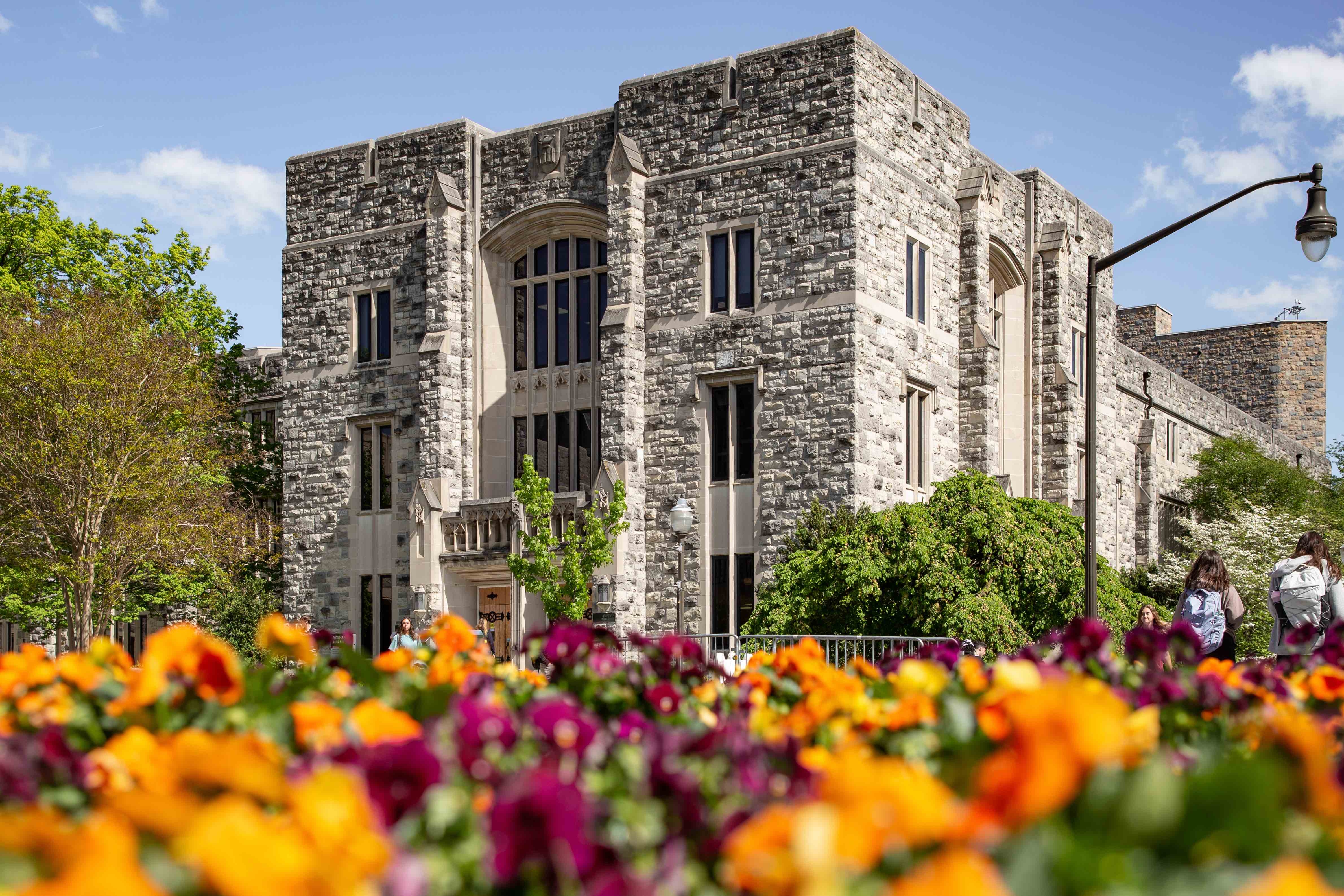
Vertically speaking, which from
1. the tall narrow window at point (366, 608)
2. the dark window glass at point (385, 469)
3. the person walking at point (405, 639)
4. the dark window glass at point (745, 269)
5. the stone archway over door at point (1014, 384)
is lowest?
the tall narrow window at point (366, 608)

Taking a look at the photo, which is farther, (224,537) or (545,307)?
(224,537)

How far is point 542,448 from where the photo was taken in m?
27.6

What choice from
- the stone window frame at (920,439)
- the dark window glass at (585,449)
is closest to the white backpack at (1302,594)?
the stone window frame at (920,439)

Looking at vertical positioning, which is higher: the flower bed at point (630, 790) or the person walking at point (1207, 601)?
the flower bed at point (630, 790)

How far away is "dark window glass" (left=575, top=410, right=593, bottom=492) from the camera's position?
26.9 metres

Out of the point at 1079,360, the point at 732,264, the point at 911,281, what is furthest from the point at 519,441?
the point at 1079,360

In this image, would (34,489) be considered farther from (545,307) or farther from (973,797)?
(973,797)

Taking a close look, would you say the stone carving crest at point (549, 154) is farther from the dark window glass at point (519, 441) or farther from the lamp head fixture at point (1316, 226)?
the lamp head fixture at point (1316, 226)

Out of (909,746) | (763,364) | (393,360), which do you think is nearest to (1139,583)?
(763,364)

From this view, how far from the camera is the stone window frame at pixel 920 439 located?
2516 cm

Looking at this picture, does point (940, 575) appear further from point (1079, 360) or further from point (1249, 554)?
point (1249, 554)

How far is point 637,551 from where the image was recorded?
24.9m

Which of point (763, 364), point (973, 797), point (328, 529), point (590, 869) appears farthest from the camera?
point (328, 529)

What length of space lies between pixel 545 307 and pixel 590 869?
26279 millimetres
